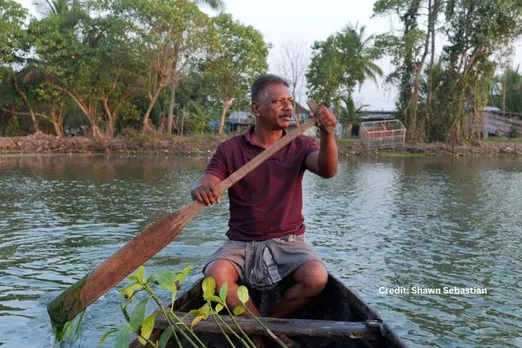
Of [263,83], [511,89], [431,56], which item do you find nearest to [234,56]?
[431,56]

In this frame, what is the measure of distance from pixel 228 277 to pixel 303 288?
1.41 feet

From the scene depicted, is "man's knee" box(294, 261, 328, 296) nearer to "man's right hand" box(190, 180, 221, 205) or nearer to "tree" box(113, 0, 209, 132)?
"man's right hand" box(190, 180, 221, 205)

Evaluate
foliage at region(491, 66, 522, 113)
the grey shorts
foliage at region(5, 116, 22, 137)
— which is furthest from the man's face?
foliage at region(491, 66, 522, 113)

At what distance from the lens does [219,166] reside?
12.0 ft

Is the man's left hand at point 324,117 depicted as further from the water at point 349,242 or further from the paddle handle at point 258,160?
the water at point 349,242

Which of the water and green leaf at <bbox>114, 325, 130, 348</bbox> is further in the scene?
the water

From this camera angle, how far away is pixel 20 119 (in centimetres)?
3153

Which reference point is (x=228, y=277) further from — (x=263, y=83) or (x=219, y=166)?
(x=263, y=83)

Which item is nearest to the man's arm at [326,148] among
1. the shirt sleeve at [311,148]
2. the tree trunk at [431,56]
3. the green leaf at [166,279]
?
the shirt sleeve at [311,148]

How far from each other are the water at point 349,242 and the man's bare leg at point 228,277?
1440 millimetres

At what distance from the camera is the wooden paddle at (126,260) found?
2896 millimetres

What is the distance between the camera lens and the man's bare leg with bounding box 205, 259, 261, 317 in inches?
127

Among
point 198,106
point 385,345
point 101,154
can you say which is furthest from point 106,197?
point 198,106

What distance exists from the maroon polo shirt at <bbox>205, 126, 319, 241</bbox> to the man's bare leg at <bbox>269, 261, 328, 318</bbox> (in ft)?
0.99
